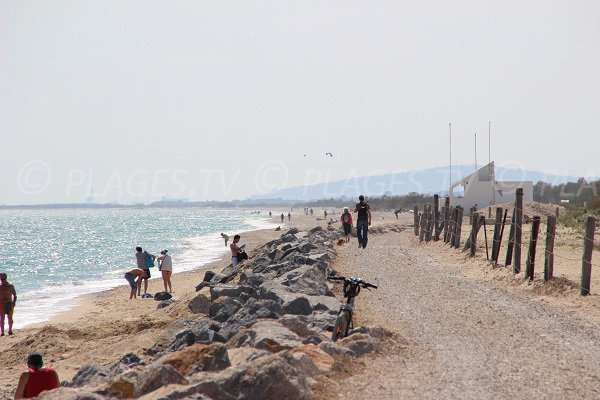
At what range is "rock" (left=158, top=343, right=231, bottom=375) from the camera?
7.54 meters

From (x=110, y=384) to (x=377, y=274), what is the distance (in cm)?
1063

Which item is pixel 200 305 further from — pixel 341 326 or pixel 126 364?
pixel 341 326

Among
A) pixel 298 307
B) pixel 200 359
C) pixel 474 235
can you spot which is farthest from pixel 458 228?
pixel 200 359

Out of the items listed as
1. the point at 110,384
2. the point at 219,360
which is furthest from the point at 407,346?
the point at 110,384

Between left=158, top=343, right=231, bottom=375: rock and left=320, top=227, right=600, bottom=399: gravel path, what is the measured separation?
1.14 meters

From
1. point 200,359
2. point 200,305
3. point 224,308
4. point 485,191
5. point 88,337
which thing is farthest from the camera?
point 485,191

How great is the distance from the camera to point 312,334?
938 centimetres

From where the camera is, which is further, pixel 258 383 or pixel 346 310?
pixel 346 310

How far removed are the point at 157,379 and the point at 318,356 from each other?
1.84 meters

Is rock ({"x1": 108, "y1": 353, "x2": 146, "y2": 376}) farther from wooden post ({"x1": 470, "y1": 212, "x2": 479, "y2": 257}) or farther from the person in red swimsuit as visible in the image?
wooden post ({"x1": 470, "y1": 212, "x2": 479, "y2": 257})

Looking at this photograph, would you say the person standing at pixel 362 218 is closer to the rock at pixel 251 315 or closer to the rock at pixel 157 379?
the rock at pixel 251 315

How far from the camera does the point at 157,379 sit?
6934 mm

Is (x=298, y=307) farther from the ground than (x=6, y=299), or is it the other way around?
(x=298, y=307)

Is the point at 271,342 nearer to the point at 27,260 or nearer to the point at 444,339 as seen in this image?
the point at 444,339
